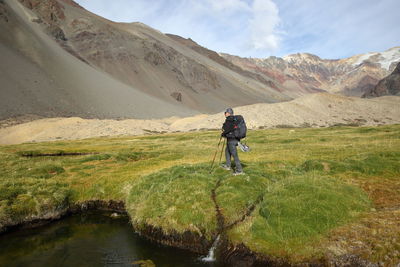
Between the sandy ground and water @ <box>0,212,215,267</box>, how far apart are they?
6924 centimetres

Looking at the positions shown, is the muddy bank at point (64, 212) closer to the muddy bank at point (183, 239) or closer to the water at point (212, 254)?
the muddy bank at point (183, 239)

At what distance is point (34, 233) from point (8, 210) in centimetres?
210

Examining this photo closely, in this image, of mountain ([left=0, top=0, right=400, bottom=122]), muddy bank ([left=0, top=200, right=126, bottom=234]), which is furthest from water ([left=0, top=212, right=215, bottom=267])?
mountain ([left=0, top=0, right=400, bottom=122])

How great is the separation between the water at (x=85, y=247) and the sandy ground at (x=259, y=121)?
6924cm

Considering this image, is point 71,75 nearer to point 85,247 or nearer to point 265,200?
point 85,247

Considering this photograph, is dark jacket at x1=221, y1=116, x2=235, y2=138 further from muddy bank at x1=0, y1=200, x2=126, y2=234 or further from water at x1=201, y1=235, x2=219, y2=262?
muddy bank at x1=0, y1=200, x2=126, y2=234

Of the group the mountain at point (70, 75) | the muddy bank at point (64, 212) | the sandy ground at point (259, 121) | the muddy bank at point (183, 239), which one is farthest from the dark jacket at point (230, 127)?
the mountain at point (70, 75)

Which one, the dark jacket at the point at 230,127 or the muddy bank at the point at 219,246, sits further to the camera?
the dark jacket at the point at 230,127

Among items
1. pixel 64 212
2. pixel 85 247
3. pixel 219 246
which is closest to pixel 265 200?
pixel 219 246

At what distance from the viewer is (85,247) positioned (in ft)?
43.3

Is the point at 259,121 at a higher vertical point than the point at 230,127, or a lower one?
higher

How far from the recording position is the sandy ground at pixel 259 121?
8044cm

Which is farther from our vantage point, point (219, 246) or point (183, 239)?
point (183, 239)

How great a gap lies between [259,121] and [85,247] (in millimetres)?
77135
